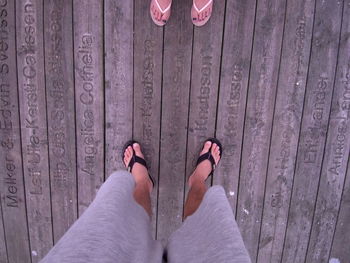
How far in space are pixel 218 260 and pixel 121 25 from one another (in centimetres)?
110

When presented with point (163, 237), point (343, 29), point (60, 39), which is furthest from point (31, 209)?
point (343, 29)

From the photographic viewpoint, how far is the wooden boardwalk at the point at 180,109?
4.35 ft

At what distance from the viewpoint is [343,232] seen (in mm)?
1564

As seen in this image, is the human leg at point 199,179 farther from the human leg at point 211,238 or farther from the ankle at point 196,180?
the human leg at point 211,238

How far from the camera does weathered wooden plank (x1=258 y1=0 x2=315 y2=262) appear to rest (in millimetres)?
1326

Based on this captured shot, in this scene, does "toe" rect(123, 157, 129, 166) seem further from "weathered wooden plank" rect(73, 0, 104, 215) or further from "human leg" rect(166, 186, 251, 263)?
"human leg" rect(166, 186, 251, 263)

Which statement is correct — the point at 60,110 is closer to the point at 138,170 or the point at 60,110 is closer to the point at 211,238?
the point at 138,170

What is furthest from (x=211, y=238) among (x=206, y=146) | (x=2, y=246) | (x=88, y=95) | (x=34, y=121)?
(x=2, y=246)

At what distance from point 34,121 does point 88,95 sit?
31 centimetres

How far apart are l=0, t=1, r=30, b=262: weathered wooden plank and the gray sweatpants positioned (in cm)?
77

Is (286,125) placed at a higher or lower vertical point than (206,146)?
higher

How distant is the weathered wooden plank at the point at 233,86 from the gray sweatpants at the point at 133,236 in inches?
21.1

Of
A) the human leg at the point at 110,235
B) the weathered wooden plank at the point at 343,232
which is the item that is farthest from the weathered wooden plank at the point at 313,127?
the human leg at the point at 110,235

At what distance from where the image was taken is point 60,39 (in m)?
1.34
